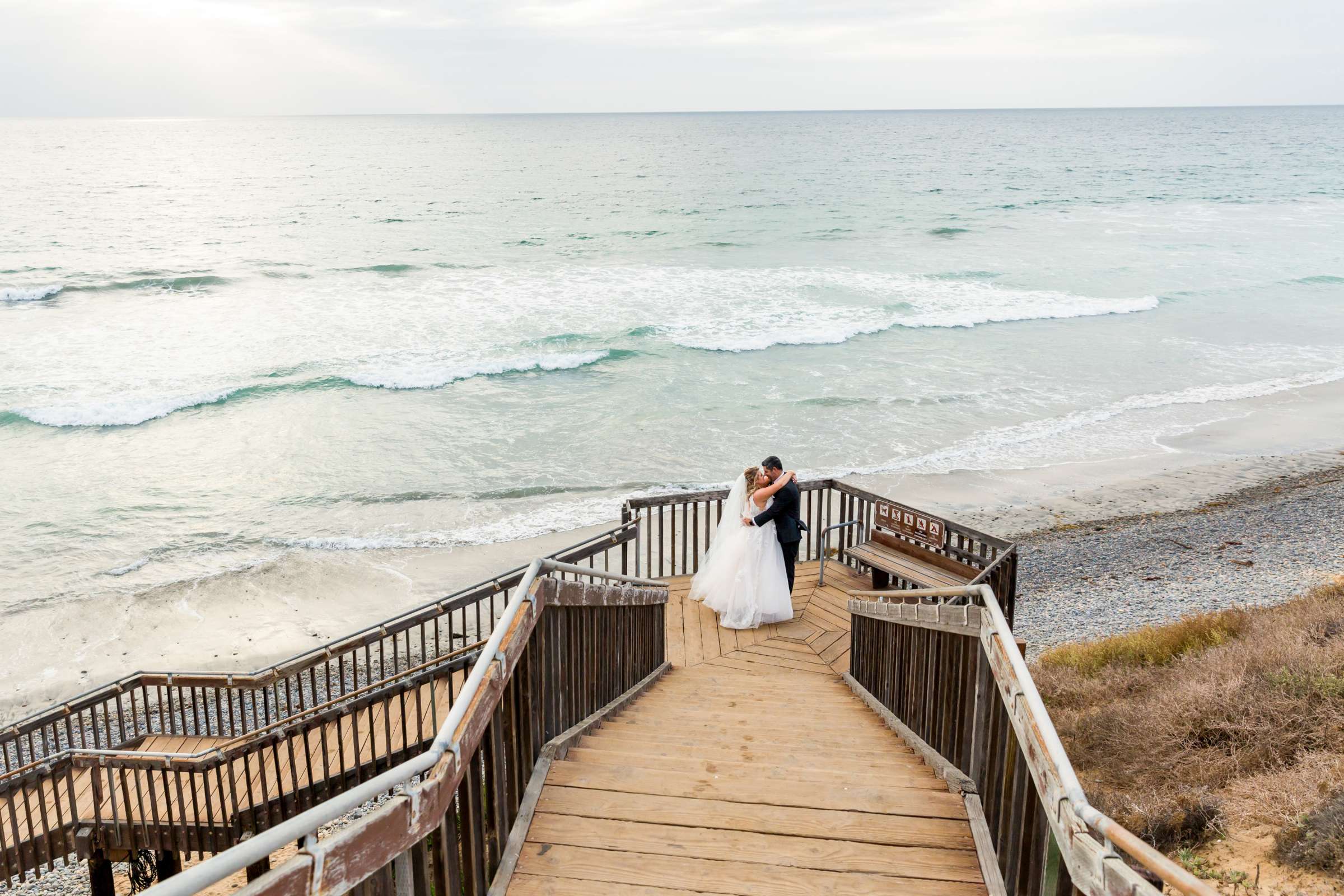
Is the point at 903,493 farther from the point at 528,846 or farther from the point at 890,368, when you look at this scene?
the point at 528,846

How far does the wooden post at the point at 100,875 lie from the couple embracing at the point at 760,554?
626cm

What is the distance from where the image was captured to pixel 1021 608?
49.2 feet

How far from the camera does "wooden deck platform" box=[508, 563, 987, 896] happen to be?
3.71m

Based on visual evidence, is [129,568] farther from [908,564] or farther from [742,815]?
[742,815]

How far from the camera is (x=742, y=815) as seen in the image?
4273mm

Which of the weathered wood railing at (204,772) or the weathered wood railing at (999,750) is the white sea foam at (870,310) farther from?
the weathered wood railing at (999,750)

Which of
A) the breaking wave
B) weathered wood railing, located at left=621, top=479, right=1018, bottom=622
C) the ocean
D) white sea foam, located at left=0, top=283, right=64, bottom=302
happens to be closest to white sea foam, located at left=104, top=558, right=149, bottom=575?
the ocean

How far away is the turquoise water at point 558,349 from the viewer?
21109mm

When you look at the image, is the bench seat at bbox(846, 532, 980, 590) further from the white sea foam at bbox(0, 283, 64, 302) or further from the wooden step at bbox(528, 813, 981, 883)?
the white sea foam at bbox(0, 283, 64, 302)

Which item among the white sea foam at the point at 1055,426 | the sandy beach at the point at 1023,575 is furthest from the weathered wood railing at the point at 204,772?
the white sea foam at the point at 1055,426

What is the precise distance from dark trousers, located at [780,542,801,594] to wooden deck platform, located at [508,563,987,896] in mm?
3710

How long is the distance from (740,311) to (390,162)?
297ft

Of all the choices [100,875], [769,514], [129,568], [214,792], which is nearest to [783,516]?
[769,514]

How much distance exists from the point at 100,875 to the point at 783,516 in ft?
24.4
